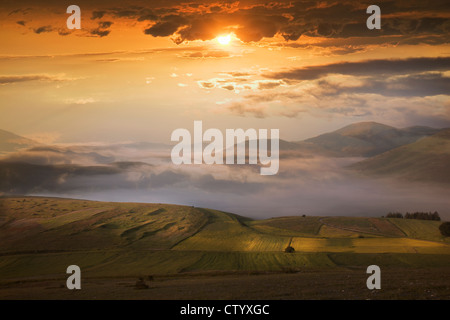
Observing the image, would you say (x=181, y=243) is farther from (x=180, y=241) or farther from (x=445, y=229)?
(x=445, y=229)

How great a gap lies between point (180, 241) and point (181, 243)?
1.98m

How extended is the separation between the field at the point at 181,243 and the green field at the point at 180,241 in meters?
0.20

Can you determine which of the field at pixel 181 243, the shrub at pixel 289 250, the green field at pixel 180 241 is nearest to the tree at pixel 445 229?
the green field at pixel 180 241

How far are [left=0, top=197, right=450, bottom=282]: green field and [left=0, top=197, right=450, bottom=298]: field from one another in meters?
0.20

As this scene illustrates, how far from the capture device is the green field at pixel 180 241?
3125 inches

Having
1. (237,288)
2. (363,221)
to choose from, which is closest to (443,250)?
(363,221)

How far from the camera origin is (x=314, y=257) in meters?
82.7

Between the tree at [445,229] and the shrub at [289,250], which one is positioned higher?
the tree at [445,229]

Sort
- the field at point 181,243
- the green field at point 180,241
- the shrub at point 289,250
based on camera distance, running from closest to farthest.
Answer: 1. the field at point 181,243
2. the green field at point 180,241
3. the shrub at point 289,250

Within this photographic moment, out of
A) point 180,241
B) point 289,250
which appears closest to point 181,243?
point 180,241

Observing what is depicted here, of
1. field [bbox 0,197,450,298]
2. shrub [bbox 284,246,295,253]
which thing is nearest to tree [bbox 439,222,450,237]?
field [bbox 0,197,450,298]

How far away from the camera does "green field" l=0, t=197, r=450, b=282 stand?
260 feet

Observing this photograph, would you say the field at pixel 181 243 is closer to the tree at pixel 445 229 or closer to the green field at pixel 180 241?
the green field at pixel 180 241
